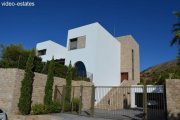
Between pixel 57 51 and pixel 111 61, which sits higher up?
pixel 57 51

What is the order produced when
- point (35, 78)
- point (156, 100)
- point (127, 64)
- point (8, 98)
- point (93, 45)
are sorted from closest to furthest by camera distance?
point (8, 98)
point (35, 78)
point (93, 45)
point (156, 100)
point (127, 64)

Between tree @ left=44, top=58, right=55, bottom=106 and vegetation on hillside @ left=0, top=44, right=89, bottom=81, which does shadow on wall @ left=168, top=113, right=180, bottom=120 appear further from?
vegetation on hillside @ left=0, top=44, right=89, bottom=81

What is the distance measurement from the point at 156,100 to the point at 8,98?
2105 centimetres

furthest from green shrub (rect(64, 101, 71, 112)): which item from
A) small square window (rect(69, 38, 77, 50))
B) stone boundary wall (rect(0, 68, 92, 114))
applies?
small square window (rect(69, 38, 77, 50))

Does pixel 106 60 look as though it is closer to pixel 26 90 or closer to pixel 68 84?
pixel 68 84

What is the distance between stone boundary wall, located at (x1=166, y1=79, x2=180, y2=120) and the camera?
12023 mm

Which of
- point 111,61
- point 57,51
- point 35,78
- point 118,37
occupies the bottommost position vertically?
point 35,78

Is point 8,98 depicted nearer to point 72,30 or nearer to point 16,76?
point 16,76

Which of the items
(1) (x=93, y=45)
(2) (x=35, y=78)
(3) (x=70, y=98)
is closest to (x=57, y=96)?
(3) (x=70, y=98)

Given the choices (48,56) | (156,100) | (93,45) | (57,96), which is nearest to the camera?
(57,96)

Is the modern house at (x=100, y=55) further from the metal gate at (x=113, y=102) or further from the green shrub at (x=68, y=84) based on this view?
the green shrub at (x=68, y=84)

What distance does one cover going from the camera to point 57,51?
36.3 metres

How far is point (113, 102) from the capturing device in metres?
24.0

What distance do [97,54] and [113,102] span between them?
630cm
